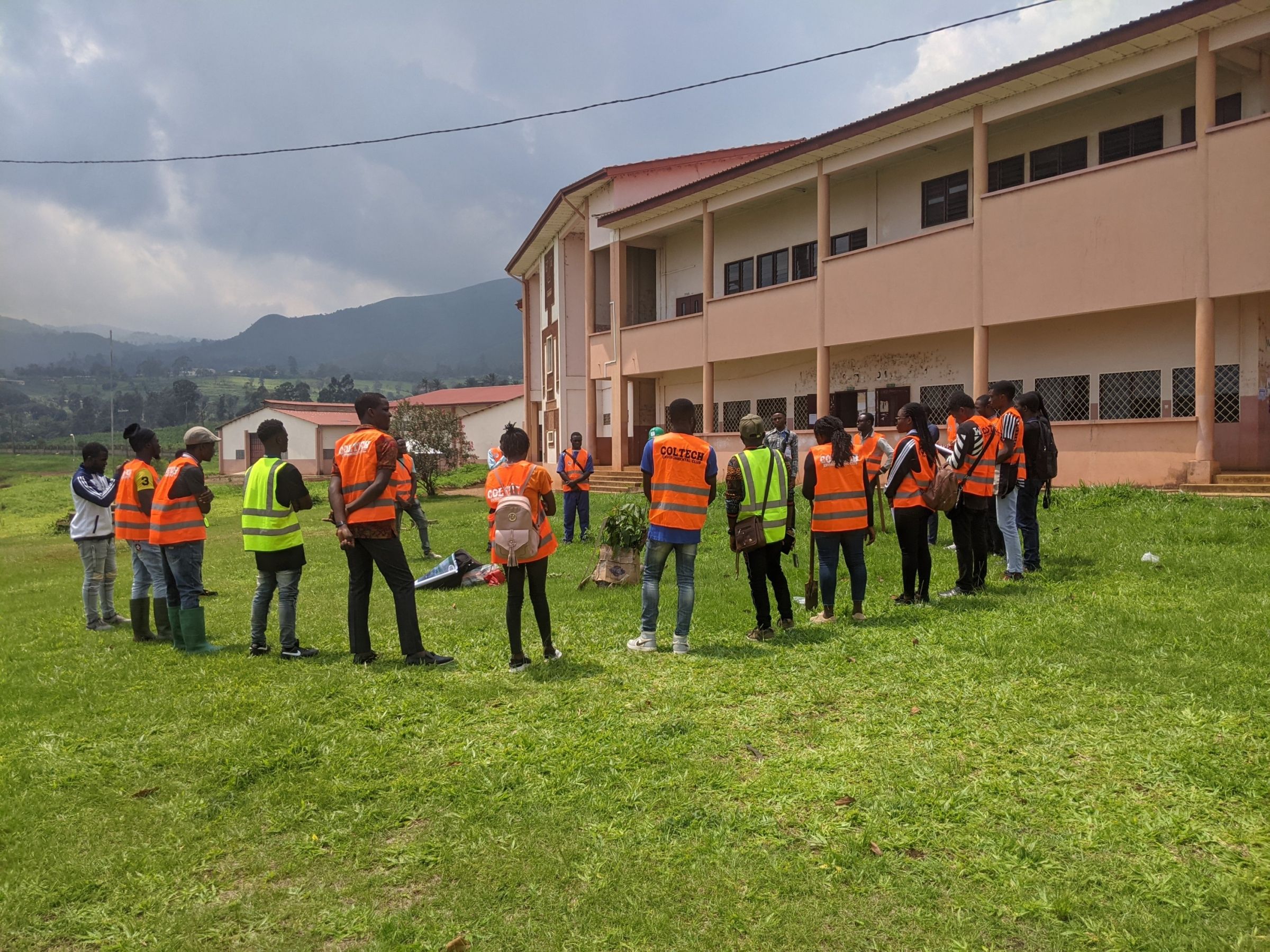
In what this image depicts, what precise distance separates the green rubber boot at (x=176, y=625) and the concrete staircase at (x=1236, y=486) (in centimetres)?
1464

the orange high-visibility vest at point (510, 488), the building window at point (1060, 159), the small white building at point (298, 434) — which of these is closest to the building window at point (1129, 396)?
the building window at point (1060, 159)

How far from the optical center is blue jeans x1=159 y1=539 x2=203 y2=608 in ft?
25.1

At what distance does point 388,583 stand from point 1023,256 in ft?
48.8

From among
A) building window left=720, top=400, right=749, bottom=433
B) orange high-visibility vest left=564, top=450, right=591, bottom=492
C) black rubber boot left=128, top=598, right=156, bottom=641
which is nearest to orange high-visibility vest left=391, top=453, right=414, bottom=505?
black rubber boot left=128, top=598, right=156, bottom=641

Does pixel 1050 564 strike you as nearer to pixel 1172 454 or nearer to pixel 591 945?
pixel 1172 454

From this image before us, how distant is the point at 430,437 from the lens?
33094 mm

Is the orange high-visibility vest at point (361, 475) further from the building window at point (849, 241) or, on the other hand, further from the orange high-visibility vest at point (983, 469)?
the building window at point (849, 241)

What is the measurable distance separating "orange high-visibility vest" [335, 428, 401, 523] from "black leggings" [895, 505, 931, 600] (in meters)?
4.71

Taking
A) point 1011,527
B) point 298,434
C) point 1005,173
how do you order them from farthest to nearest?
1. point 298,434
2. point 1005,173
3. point 1011,527

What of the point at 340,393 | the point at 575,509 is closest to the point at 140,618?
the point at 575,509

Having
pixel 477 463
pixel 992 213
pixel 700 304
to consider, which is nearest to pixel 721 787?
pixel 992 213

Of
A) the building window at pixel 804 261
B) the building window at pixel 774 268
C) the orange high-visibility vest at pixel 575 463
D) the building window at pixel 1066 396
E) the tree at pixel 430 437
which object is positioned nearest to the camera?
the orange high-visibility vest at pixel 575 463

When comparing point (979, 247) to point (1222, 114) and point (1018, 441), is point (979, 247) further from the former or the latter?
point (1018, 441)

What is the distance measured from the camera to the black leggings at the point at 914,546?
809cm
